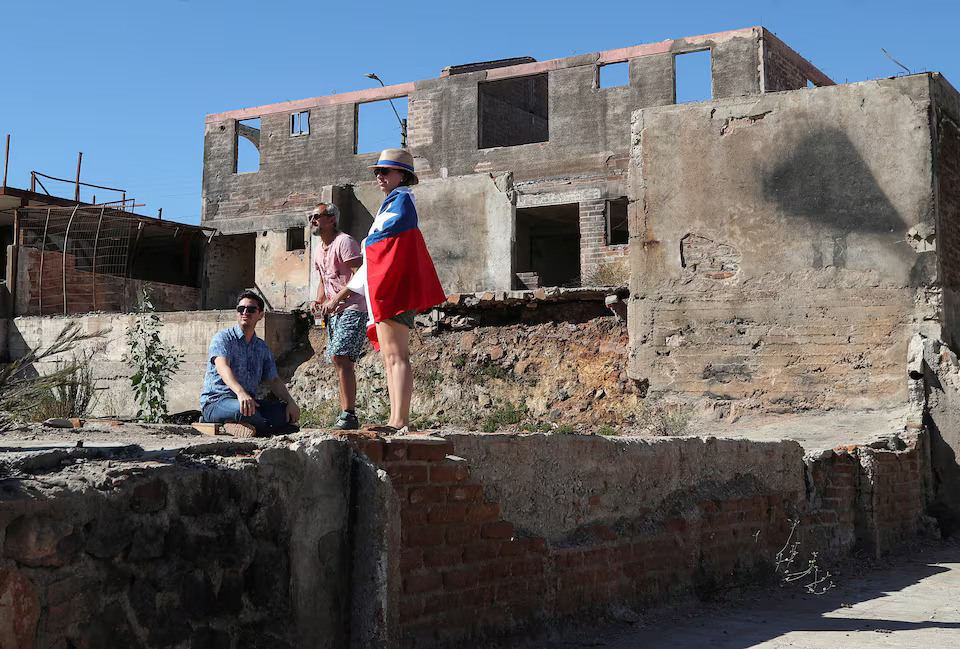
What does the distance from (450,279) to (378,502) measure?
13.7 m

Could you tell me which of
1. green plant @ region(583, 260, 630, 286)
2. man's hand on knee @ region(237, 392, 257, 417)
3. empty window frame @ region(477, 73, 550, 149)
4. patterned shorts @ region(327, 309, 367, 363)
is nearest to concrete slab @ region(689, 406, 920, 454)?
patterned shorts @ region(327, 309, 367, 363)

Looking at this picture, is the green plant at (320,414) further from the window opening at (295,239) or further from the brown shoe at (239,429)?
the window opening at (295,239)

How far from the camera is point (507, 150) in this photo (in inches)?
923

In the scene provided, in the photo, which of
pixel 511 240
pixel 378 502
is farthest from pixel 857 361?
pixel 511 240

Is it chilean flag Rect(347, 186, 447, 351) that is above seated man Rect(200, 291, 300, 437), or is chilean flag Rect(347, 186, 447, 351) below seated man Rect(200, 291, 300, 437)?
above

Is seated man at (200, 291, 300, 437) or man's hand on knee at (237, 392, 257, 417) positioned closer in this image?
man's hand on knee at (237, 392, 257, 417)

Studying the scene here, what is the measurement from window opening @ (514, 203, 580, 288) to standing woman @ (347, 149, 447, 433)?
1766cm

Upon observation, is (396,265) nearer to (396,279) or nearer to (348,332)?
(396,279)

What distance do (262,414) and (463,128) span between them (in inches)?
777

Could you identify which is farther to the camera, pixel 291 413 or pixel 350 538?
pixel 291 413

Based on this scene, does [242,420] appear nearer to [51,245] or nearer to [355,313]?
[355,313]

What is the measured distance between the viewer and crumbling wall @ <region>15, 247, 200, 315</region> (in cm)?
1666

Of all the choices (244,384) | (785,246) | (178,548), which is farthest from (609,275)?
(178,548)

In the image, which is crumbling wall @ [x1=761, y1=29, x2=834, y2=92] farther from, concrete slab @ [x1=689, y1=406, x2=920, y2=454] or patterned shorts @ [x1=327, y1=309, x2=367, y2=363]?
patterned shorts @ [x1=327, y1=309, x2=367, y2=363]
